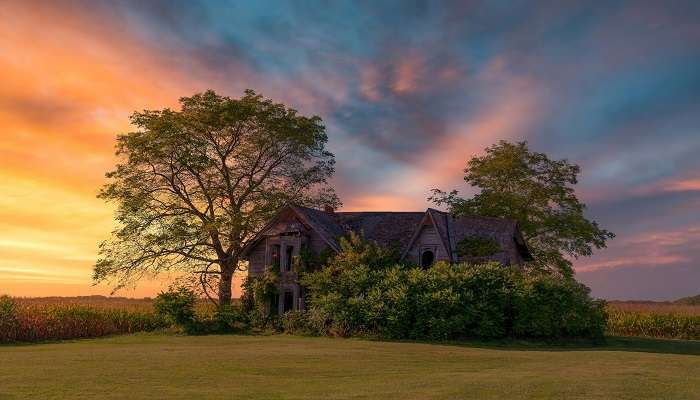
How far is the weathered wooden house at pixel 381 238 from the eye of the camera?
48.0 metres

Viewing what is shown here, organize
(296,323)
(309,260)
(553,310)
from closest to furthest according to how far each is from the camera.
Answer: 1. (553,310)
2. (296,323)
3. (309,260)

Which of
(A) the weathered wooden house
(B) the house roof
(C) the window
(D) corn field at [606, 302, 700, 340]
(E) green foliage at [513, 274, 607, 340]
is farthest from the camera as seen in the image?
(C) the window

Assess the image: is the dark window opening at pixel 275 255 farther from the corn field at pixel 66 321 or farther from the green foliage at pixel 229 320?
the corn field at pixel 66 321

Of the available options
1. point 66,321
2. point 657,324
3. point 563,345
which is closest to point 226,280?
point 66,321

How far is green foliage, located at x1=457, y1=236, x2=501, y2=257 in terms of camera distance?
48.2m

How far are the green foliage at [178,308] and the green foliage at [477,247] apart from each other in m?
19.1

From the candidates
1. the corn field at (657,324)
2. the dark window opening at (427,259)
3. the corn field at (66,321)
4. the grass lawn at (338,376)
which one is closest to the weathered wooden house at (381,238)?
the dark window opening at (427,259)

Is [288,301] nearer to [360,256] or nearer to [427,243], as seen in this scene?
[360,256]

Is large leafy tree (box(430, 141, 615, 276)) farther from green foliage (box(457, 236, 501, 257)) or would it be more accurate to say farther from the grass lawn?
the grass lawn

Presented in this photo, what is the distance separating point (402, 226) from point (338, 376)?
34288mm

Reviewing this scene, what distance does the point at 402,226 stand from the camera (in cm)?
5216

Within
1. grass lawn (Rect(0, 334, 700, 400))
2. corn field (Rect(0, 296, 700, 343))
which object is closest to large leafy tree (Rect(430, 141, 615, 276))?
corn field (Rect(0, 296, 700, 343))

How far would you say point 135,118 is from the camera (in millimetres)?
54875

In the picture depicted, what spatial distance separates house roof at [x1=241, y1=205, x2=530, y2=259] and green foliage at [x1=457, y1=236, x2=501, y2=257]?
58 centimetres
